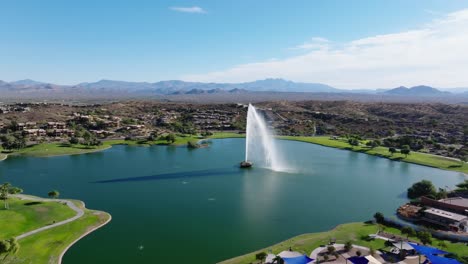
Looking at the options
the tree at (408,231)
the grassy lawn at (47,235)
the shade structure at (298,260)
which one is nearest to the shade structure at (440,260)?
the tree at (408,231)

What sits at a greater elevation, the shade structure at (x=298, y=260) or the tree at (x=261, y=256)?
the shade structure at (x=298, y=260)

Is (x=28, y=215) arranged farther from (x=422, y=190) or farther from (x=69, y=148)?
(x=422, y=190)

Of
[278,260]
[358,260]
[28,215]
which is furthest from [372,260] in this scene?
[28,215]

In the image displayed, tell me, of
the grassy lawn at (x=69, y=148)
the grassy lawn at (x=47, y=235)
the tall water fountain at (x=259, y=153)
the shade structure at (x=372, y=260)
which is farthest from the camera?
the grassy lawn at (x=69, y=148)

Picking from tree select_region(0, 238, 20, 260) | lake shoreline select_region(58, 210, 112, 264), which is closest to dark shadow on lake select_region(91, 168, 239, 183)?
lake shoreline select_region(58, 210, 112, 264)

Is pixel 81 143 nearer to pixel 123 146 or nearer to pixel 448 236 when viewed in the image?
pixel 123 146

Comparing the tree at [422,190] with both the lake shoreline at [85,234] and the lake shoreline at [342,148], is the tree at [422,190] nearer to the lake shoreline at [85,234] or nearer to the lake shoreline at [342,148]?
the lake shoreline at [342,148]

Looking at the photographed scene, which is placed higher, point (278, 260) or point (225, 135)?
point (225, 135)
